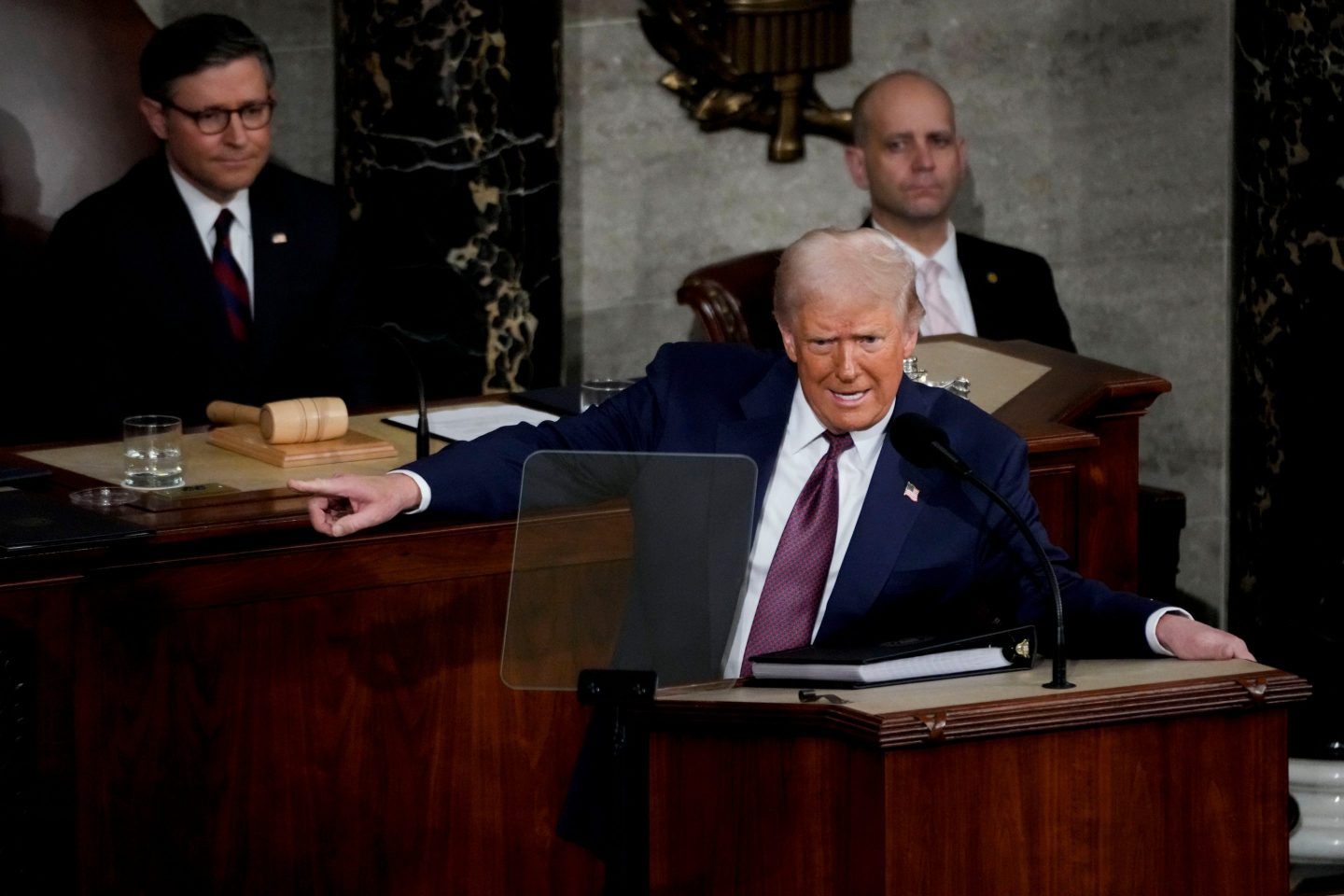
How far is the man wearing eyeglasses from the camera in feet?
14.3

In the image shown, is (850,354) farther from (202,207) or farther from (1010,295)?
(1010,295)

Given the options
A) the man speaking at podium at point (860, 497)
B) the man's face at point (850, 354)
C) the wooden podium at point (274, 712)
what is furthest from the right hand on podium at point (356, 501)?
the man's face at point (850, 354)

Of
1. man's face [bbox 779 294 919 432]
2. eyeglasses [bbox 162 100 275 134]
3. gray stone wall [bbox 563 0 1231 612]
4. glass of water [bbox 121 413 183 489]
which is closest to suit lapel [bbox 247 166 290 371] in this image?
eyeglasses [bbox 162 100 275 134]

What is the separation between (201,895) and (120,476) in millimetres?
726

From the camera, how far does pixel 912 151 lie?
5074 mm

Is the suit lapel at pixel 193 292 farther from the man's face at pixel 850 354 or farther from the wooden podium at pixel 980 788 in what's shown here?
the wooden podium at pixel 980 788

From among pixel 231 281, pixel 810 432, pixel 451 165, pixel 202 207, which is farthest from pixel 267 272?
pixel 810 432

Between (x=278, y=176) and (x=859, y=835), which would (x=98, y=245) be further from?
(x=859, y=835)

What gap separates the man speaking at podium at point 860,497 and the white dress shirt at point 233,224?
66.9 inches

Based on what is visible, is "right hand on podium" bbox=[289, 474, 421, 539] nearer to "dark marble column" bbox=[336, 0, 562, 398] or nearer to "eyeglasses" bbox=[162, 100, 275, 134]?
"eyeglasses" bbox=[162, 100, 275, 134]

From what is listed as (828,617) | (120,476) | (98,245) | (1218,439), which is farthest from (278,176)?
(1218,439)

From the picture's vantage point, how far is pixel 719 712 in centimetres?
224

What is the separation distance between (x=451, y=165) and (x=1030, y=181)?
200 cm

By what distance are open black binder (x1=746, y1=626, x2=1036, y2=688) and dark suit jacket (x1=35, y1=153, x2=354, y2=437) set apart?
2.27 meters
